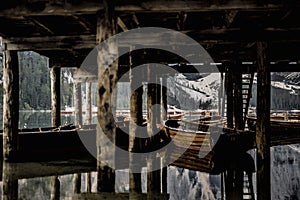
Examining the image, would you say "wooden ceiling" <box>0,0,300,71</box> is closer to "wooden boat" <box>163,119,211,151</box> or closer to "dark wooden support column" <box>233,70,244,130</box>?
"dark wooden support column" <box>233,70,244,130</box>

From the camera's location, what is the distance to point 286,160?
17.4 m

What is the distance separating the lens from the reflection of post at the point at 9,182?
322 inches

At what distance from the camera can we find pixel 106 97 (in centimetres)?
577

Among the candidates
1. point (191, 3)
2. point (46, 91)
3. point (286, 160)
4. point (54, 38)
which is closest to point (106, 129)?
point (191, 3)

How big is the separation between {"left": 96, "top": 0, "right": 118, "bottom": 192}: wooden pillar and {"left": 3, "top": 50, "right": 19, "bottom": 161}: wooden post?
472 cm

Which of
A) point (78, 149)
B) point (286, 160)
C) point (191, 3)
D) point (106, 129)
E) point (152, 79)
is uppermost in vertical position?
point (191, 3)

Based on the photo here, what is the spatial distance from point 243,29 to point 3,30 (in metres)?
6.06

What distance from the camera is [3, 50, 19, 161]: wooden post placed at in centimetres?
951

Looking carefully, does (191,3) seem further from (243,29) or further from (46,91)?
(46,91)

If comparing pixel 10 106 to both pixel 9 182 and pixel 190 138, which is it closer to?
pixel 9 182

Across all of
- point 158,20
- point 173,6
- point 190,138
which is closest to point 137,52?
point 190,138

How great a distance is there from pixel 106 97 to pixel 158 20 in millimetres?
2861

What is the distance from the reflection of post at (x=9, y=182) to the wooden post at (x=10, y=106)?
26 centimetres

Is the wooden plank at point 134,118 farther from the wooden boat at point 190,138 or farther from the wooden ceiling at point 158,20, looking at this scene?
the wooden boat at point 190,138
